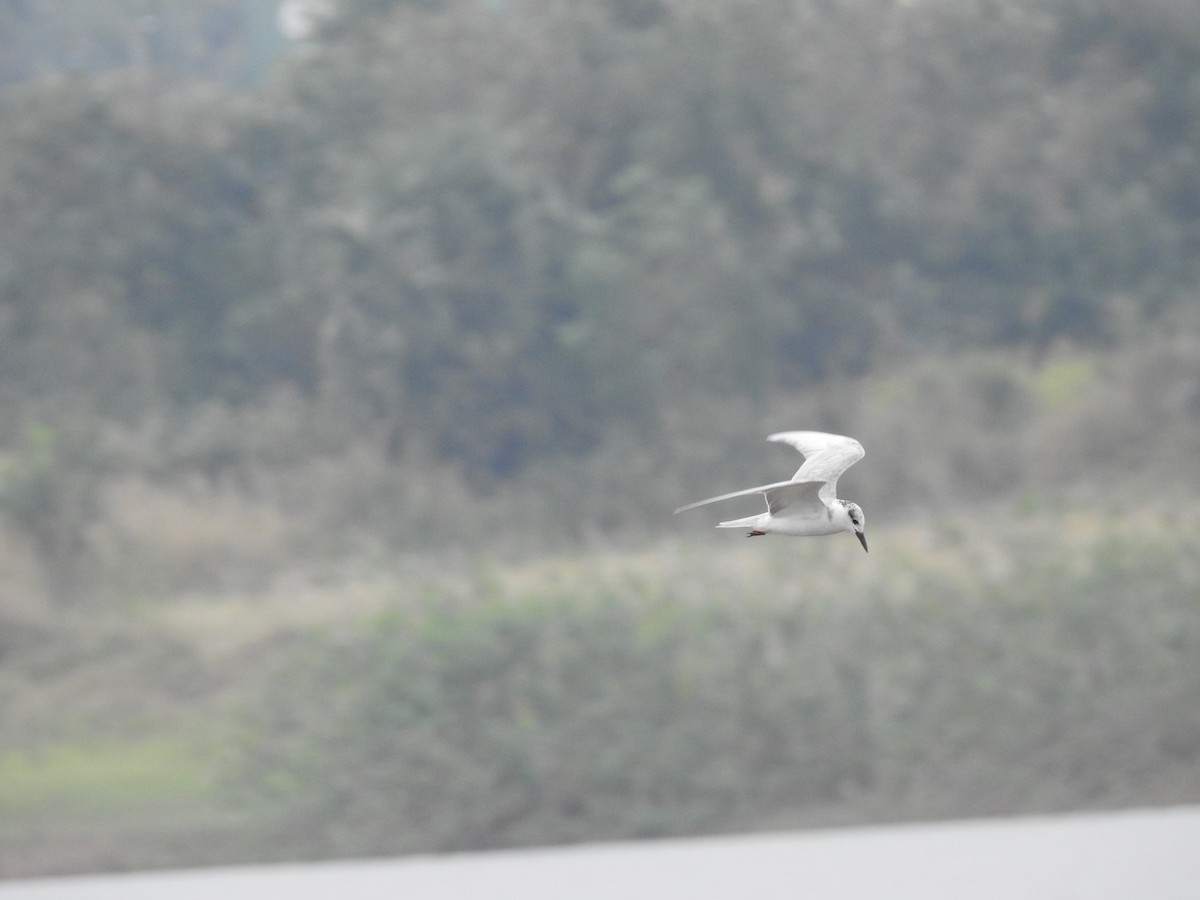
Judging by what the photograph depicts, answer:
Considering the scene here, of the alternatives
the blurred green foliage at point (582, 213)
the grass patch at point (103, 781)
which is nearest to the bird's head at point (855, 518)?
the grass patch at point (103, 781)

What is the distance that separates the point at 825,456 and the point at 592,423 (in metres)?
14.0

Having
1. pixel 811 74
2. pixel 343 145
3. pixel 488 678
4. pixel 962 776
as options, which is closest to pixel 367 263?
pixel 343 145

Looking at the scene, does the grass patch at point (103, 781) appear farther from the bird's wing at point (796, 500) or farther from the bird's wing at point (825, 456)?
the bird's wing at point (796, 500)

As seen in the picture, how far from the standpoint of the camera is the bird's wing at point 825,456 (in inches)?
82.2

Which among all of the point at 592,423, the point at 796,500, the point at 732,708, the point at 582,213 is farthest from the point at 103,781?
the point at 796,500

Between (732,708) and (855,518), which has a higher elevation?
(732,708)

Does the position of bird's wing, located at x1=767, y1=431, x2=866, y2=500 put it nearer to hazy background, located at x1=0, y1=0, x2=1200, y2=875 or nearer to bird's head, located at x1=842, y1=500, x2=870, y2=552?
bird's head, located at x1=842, y1=500, x2=870, y2=552

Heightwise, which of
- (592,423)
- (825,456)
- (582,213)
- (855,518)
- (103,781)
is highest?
(582,213)

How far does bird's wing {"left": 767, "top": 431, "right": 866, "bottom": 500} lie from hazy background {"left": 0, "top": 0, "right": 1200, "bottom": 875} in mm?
6813

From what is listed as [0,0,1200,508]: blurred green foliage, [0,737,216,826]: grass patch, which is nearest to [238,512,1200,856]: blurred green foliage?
[0,737,216,826]: grass patch

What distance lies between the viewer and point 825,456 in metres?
2.19

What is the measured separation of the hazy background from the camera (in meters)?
9.22

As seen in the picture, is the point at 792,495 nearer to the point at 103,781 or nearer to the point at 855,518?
the point at 855,518

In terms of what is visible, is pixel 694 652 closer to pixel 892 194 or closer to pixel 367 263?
pixel 367 263
